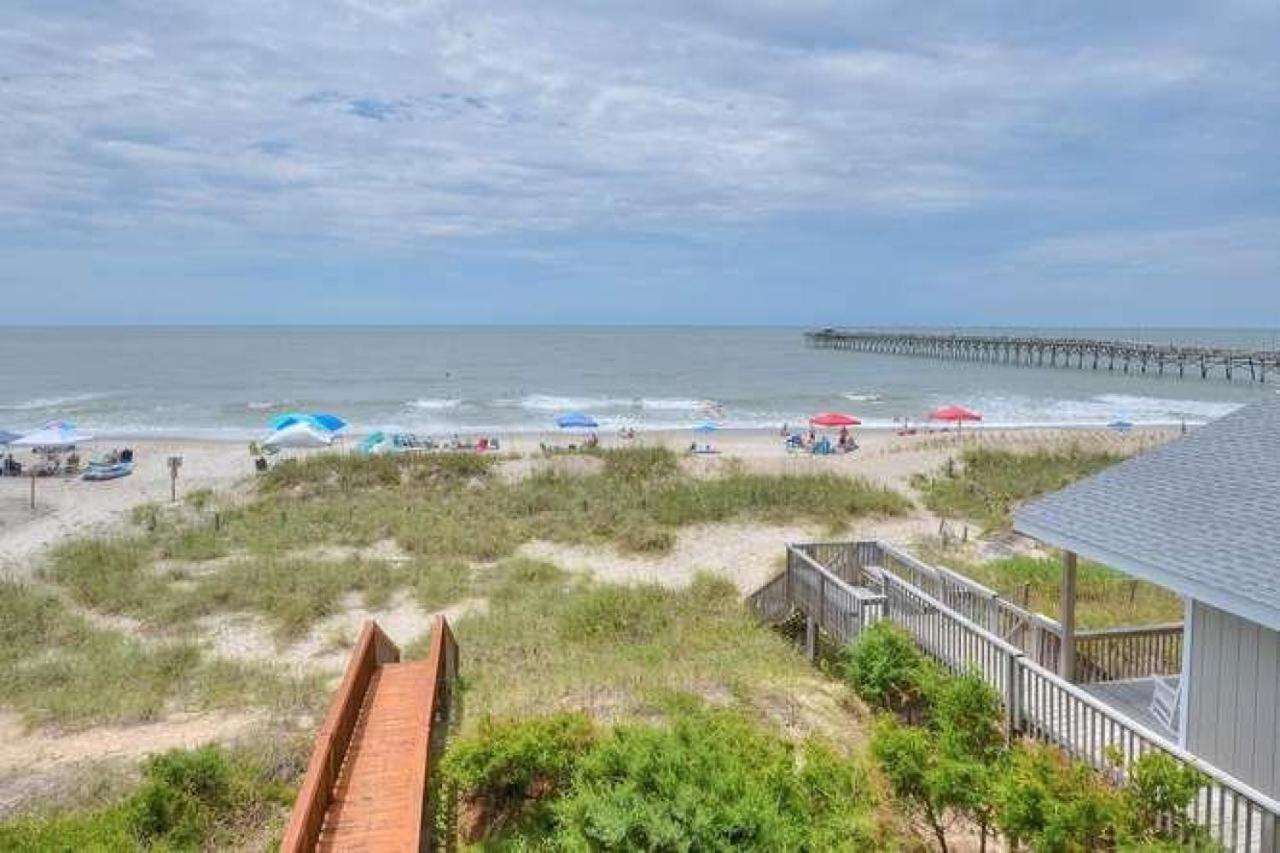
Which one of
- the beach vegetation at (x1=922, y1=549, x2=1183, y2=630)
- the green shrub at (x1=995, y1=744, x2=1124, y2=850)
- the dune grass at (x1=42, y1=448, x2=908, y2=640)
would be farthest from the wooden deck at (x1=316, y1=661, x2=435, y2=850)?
the beach vegetation at (x1=922, y1=549, x2=1183, y2=630)

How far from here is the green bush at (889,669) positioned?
401 inches

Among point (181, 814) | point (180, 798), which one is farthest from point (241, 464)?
point (181, 814)

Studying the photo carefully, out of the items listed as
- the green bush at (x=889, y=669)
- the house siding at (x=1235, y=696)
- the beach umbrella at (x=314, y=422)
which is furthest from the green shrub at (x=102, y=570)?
the house siding at (x=1235, y=696)

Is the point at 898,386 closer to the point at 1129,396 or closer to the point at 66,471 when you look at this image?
the point at 1129,396

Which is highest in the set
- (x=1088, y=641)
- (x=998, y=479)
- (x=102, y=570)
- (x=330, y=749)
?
(x=1088, y=641)

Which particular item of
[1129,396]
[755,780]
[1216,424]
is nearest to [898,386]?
[1129,396]

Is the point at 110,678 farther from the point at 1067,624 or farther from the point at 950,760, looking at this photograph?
the point at 1067,624

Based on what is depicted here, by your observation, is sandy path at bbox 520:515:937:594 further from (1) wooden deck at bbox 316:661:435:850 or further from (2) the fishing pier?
(2) the fishing pier

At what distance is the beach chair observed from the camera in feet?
27.8

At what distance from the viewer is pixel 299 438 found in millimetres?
28875

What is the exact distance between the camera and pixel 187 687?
11922 millimetres

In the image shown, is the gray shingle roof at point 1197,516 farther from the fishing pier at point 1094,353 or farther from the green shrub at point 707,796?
the fishing pier at point 1094,353

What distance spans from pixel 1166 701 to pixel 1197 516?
1.97 meters

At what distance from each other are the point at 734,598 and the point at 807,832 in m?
9.92
